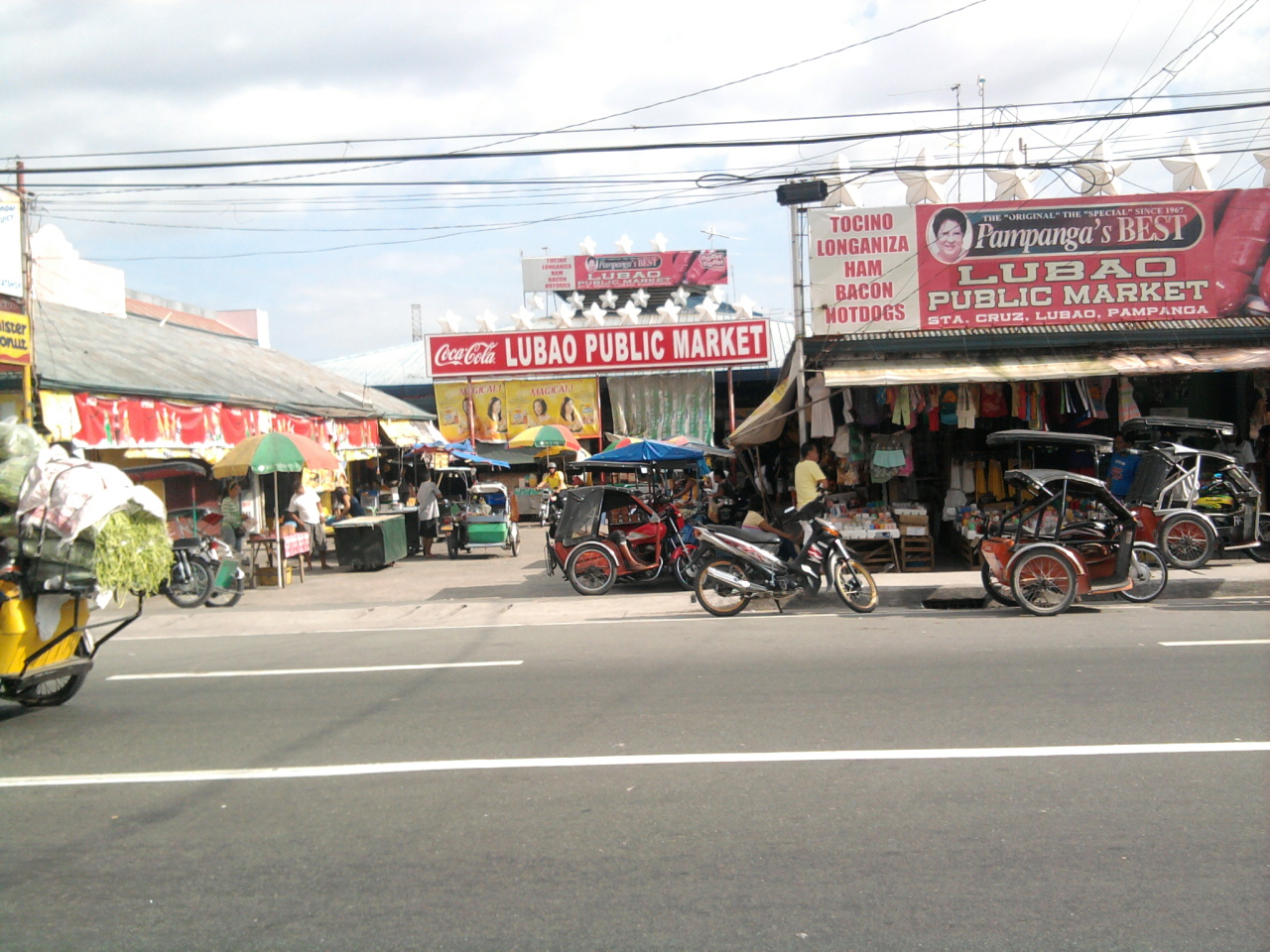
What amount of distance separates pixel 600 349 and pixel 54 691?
23.4 m

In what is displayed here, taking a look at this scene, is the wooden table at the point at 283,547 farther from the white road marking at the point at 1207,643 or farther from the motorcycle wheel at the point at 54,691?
the white road marking at the point at 1207,643

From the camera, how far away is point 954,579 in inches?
522

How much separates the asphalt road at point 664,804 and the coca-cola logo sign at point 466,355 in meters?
22.5

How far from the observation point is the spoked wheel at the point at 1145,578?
433 inches

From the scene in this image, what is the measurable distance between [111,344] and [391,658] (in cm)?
1372

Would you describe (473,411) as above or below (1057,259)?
below

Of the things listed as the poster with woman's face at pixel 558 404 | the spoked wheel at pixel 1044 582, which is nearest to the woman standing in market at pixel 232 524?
the spoked wheel at pixel 1044 582

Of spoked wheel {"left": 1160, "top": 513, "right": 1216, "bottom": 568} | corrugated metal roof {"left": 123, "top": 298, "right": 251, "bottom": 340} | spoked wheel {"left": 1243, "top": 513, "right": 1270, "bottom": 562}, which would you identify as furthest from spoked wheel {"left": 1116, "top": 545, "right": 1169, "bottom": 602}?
corrugated metal roof {"left": 123, "top": 298, "right": 251, "bottom": 340}

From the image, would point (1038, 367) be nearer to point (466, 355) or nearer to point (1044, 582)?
point (1044, 582)

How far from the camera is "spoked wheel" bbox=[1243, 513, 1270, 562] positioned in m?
12.8

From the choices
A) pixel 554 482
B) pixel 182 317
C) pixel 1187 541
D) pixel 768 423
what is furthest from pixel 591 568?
pixel 182 317

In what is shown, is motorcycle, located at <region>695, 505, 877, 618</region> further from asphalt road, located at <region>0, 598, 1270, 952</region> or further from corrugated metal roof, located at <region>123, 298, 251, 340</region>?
corrugated metal roof, located at <region>123, 298, 251, 340</region>

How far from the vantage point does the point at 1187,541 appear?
39.6 ft

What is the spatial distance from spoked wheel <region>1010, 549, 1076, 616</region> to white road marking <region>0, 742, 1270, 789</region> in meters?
4.84
